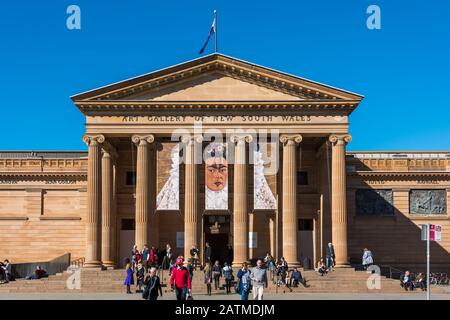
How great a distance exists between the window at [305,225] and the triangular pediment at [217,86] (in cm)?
1048

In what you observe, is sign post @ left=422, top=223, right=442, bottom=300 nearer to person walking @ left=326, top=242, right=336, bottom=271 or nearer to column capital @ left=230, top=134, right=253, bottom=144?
person walking @ left=326, top=242, right=336, bottom=271

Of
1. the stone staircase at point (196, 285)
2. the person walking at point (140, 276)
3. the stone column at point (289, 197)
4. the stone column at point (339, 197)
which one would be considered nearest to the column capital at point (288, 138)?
the stone column at point (289, 197)

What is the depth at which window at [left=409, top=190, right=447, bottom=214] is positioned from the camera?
171ft

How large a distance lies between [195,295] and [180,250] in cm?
1476

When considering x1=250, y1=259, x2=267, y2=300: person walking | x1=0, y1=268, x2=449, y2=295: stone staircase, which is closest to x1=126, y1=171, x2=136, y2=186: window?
x1=0, y1=268, x2=449, y2=295: stone staircase

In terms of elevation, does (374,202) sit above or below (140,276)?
above

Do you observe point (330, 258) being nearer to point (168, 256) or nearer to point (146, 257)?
point (168, 256)

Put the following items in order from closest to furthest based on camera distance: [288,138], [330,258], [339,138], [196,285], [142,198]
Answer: [196,285] < [330,258] < [142,198] < [339,138] < [288,138]

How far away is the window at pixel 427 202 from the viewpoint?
5197cm

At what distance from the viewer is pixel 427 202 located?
52125 mm

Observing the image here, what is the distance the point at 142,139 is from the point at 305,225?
14061 mm

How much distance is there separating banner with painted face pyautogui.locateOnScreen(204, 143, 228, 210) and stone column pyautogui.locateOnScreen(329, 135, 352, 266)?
282 inches

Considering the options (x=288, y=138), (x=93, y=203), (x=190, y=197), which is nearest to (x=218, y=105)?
(x=288, y=138)
